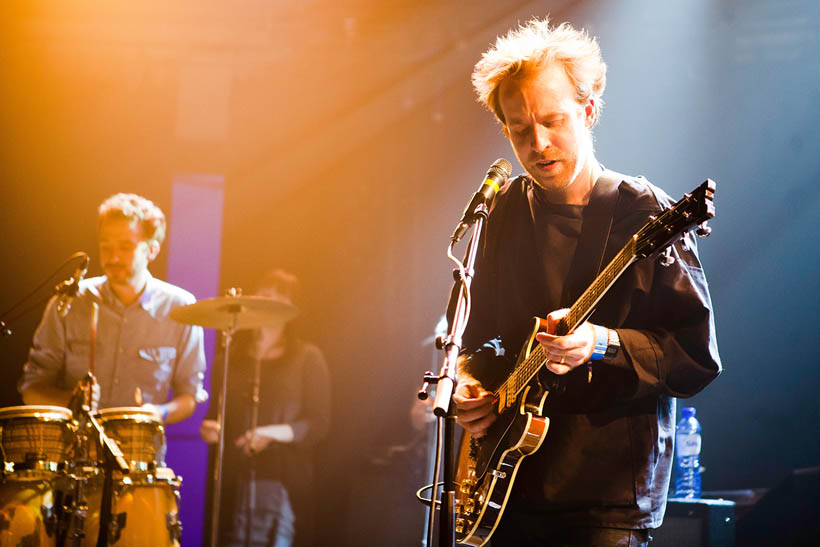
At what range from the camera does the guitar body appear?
6.58 feet

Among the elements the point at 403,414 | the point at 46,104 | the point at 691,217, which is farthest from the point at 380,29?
the point at 691,217

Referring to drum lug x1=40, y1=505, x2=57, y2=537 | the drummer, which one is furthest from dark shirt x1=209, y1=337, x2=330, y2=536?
drum lug x1=40, y1=505, x2=57, y2=537

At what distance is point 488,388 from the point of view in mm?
2398

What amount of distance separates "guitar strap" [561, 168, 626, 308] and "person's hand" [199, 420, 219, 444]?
12.3 ft

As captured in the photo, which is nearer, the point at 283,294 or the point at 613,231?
the point at 613,231

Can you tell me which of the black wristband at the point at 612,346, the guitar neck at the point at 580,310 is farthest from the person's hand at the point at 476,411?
the black wristband at the point at 612,346

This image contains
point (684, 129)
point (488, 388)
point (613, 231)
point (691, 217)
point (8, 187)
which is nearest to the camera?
point (691, 217)

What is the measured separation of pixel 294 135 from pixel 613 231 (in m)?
4.21

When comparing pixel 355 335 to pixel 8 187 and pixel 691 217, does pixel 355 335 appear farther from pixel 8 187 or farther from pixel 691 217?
pixel 691 217

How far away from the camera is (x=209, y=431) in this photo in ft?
17.5

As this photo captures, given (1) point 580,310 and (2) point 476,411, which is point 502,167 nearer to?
(1) point 580,310

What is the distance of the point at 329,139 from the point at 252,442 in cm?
240

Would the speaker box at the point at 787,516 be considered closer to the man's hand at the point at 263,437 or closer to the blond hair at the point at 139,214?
the man's hand at the point at 263,437

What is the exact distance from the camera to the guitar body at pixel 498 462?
2006 mm
